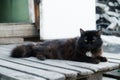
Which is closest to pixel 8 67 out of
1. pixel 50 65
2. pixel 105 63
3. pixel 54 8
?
pixel 50 65

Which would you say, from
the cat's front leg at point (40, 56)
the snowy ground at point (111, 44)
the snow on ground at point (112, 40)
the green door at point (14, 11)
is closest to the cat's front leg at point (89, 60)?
the cat's front leg at point (40, 56)

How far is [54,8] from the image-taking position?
434 centimetres

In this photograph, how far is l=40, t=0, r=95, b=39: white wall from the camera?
14.1ft

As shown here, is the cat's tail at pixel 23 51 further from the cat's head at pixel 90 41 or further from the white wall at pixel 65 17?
the white wall at pixel 65 17

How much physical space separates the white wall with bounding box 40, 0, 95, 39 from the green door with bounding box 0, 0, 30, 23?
577 millimetres

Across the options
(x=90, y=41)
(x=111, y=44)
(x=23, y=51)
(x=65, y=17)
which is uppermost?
(x=65, y=17)

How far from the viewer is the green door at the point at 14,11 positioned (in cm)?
491

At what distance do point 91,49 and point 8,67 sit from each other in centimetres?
76

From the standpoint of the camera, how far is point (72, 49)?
292cm

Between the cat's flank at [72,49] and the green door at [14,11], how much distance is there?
68.4 inches

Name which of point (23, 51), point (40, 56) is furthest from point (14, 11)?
point (40, 56)

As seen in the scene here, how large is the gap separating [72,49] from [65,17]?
61.9 inches

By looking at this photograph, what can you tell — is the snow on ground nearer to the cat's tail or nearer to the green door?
the green door

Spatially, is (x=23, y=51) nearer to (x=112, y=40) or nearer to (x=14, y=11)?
(x=112, y=40)
